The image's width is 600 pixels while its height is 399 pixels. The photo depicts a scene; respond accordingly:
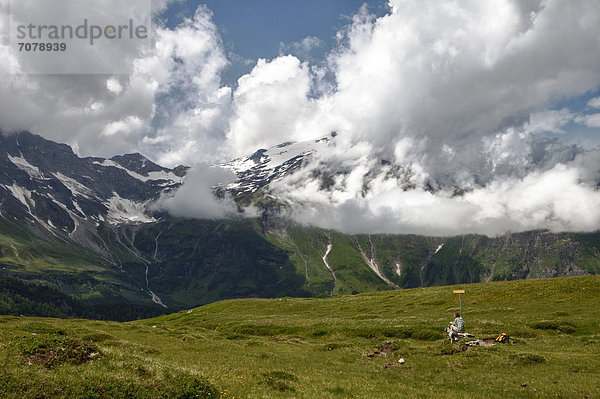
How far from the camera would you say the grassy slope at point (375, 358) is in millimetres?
16730

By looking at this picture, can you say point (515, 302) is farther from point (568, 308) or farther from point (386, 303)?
point (386, 303)

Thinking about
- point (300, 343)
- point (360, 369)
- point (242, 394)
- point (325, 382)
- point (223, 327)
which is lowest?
point (223, 327)

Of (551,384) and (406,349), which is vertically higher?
(551,384)

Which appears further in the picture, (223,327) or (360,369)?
(223,327)

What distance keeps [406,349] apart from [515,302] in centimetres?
3617

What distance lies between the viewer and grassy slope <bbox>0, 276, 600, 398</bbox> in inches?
659

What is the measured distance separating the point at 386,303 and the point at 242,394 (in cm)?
7212

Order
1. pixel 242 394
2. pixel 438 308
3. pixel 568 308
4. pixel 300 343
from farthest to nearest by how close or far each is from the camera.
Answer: pixel 438 308
pixel 568 308
pixel 300 343
pixel 242 394

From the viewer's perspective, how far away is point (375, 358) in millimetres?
36094

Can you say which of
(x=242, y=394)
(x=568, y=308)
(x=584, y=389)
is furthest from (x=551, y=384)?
(x=568, y=308)

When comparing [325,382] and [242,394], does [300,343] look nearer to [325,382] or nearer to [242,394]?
[325,382]

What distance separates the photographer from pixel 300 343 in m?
48.7

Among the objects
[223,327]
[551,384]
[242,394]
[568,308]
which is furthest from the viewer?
[223,327]

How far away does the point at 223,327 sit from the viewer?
73688 millimetres
